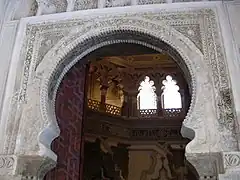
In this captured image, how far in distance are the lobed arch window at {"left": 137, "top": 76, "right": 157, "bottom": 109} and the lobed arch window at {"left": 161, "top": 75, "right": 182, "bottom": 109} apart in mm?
210

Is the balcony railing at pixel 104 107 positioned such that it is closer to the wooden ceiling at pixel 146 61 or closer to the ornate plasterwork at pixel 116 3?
the wooden ceiling at pixel 146 61

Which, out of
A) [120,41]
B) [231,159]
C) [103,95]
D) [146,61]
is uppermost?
[146,61]

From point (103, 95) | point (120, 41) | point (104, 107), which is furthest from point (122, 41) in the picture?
point (103, 95)

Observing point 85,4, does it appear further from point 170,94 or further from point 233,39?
point 170,94

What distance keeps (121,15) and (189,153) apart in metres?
1.32

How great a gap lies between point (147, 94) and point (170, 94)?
486mm

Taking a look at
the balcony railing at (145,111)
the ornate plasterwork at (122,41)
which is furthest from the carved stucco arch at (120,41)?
the balcony railing at (145,111)

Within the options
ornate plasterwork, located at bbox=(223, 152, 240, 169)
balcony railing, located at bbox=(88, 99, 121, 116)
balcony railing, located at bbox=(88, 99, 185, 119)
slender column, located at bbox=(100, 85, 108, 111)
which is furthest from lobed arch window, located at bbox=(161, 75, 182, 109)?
ornate plasterwork, located at bbox=(223, 152, 240, 169)

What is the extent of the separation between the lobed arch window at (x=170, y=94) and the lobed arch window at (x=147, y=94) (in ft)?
0.69

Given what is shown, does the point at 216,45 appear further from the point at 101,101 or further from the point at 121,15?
the point at 101,101

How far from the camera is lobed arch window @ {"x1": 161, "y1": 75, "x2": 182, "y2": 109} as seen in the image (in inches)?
269

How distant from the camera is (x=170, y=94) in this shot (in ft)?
22.8

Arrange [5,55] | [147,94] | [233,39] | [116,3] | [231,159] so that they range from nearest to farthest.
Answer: [231,159], [233,39], [5,55], [116,3], [147,94]

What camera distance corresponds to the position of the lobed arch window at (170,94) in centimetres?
683
